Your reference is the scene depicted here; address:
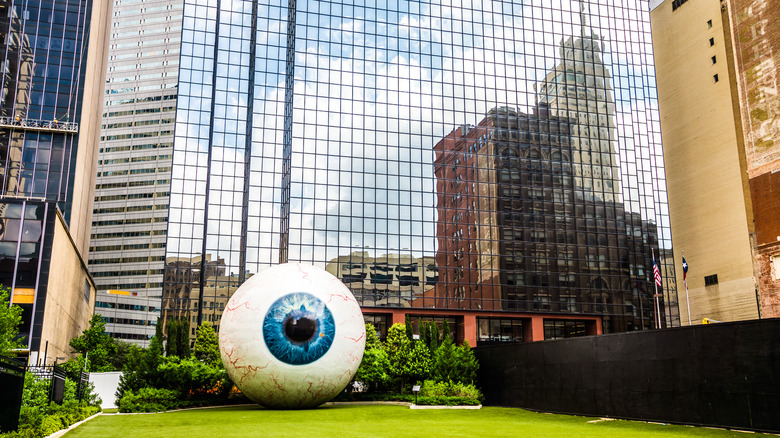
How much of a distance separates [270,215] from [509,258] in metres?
25.2

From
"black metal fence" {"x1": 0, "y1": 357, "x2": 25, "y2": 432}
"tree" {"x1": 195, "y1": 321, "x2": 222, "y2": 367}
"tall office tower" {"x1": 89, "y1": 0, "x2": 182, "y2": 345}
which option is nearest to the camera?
"black metal fence" {"x1": 0, "y1": 357, "x2": 25, "y2": 432}

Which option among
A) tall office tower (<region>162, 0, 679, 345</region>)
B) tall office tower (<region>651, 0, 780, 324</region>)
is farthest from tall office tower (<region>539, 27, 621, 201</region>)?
tall office tower (<region>651, 0, 780, 324</region>)

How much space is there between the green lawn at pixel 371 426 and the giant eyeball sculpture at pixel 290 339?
1.20m

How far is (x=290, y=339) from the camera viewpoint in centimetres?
2664

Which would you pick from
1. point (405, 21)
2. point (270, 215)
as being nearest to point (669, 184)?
point (405, 21)

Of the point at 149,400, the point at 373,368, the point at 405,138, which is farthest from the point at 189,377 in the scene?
the point at 405,138

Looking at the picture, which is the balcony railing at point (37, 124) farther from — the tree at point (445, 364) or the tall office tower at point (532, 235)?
the tree at point (445, 364)

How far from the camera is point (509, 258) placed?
62.7 m

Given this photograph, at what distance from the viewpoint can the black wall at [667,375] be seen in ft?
59.4

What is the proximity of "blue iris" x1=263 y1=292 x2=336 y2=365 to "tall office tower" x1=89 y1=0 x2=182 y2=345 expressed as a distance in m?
97.9

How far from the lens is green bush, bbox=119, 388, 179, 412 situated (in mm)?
29694

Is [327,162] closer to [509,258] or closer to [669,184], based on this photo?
[509,258]

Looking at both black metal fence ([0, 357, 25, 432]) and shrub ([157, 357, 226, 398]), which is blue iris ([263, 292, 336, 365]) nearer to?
shrub ([157, 357, 226, 398])

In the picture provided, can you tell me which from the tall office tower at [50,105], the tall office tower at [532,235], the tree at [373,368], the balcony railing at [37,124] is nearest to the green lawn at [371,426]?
the tree at [373,368]
